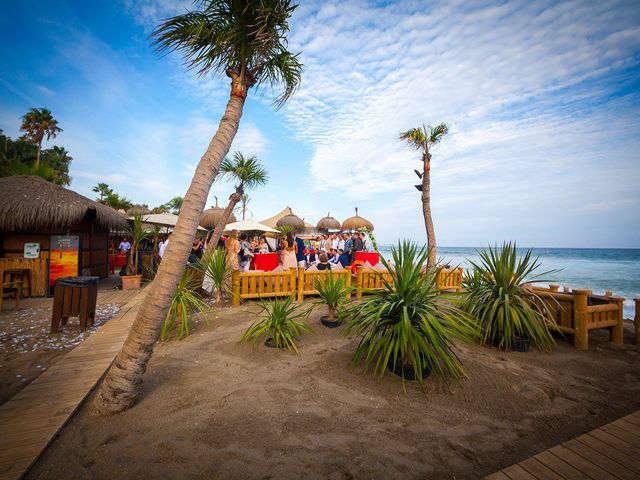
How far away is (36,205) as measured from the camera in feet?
27.0

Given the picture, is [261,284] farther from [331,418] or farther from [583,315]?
[583,315]

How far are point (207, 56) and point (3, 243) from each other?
10118mm

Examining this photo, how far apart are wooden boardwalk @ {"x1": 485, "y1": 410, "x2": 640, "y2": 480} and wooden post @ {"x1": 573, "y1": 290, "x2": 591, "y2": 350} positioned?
101 inches

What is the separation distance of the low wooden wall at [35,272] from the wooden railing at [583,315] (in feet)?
41.3

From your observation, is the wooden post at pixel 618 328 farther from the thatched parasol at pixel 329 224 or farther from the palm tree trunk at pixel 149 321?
the thatched parasol at pixel 329 224

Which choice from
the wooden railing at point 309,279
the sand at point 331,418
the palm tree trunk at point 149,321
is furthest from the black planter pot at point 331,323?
the palm tree trunk at point 149,321

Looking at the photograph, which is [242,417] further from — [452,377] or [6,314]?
[6,314]

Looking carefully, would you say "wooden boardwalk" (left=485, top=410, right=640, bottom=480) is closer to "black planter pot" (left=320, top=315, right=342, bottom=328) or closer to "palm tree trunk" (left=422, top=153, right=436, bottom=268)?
"black planter pot" (left=320, top=315, right=342, bottom=328)

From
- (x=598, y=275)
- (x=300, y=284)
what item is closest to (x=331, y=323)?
(x=300, y=284)

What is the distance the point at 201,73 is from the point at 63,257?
8.86m

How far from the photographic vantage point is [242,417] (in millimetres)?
2564

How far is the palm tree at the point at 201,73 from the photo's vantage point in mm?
2607

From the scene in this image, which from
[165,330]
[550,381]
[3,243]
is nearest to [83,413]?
[165,330]

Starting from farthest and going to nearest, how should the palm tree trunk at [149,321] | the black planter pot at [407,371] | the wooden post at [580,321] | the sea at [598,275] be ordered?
1. the sea at [598,275]
2. the wooden post at [580,321]
3. the black planter pot at [407,371]
4. the palm tree trunk at [149,321]
